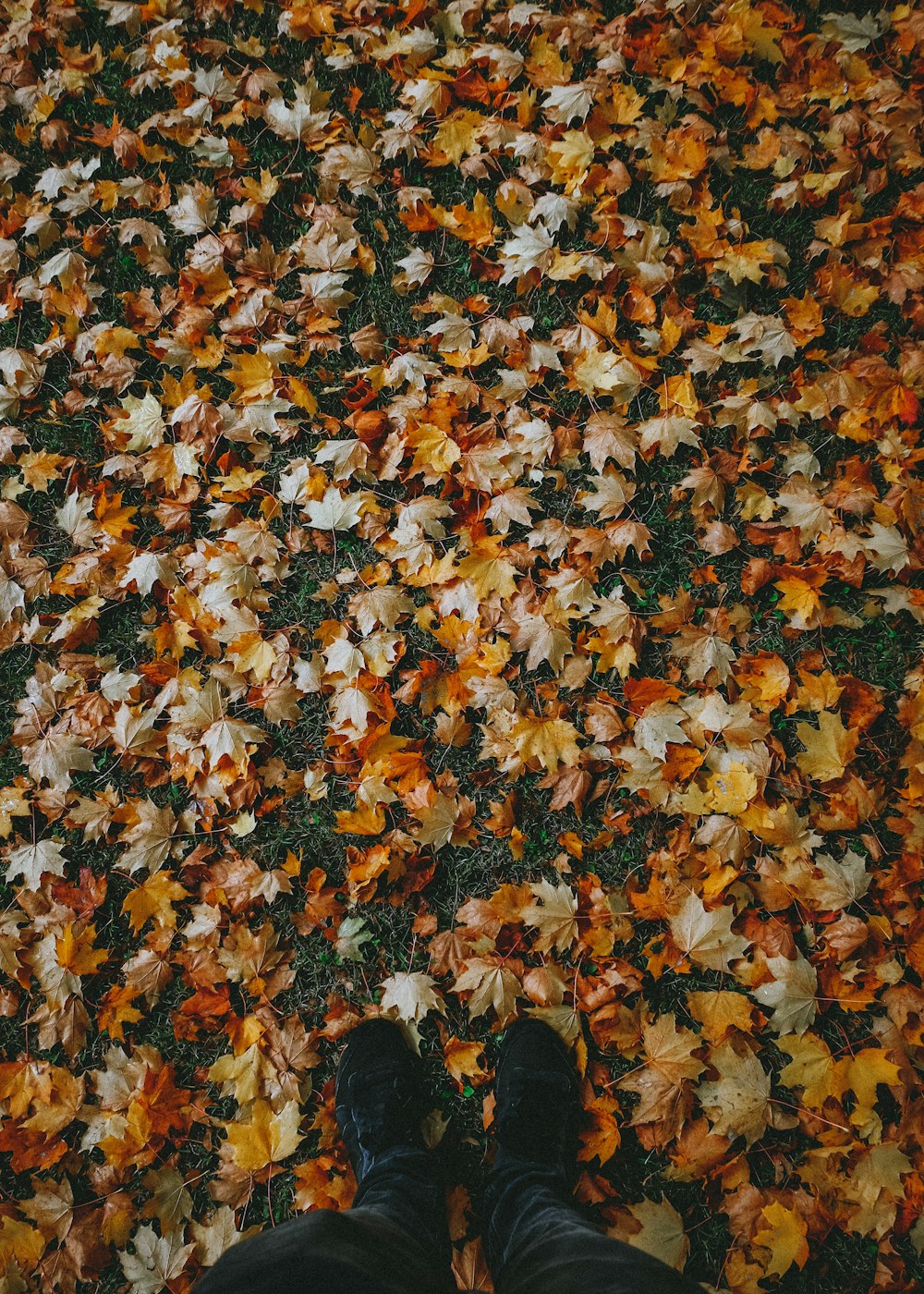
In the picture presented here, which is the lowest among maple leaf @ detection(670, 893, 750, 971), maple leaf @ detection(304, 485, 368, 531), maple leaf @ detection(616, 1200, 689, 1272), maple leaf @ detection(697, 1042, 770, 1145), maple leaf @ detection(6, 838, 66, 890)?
maple leaf @ detection(616, 1200, 689, 1272)

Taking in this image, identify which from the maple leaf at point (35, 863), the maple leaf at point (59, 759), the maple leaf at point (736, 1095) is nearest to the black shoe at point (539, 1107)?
the maple leaf at point (736, 1095)

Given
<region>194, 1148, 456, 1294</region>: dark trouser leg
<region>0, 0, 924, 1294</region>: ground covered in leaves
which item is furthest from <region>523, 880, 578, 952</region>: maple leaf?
<region>194, 1148, 456, 1294</region>: dark trouser leg

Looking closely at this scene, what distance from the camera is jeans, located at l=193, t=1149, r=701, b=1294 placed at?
1253 mm

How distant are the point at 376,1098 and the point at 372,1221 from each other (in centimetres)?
38

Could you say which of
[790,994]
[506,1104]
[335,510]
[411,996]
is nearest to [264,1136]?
[411,996]

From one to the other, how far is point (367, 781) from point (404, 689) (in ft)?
1.10

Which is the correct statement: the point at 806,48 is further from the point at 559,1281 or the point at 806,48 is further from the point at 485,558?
the point at 559,1281

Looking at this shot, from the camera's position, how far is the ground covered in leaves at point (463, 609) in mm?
2100

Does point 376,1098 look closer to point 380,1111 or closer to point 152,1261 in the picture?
point 380,1111

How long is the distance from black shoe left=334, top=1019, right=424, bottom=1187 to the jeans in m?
0.05

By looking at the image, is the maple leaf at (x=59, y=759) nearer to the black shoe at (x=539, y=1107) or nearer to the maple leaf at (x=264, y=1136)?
the maple leaf at (x=264, y=1136)

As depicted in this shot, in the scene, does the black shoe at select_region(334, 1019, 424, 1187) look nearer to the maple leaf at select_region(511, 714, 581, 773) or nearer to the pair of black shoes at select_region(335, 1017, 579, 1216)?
the pair of black shoes at select_region(335, 1017, 579, 1216)

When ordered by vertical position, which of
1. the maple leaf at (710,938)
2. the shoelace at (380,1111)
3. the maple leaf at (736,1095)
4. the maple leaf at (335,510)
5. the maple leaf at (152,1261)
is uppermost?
the maple leaf at (335,510)

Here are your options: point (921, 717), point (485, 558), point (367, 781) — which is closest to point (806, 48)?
point (485, 558)
